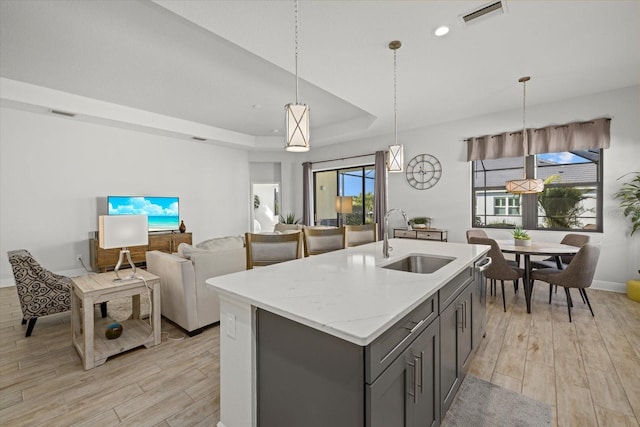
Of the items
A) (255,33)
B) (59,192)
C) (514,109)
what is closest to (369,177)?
(514,109)

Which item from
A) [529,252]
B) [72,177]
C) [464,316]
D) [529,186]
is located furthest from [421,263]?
[72,177]

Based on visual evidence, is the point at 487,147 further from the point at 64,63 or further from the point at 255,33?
the point at 64,63

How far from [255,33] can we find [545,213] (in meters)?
4.92

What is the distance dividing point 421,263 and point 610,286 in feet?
12.3

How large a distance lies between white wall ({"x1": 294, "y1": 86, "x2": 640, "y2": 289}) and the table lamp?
482cm

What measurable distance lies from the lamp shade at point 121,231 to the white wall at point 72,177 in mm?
3598

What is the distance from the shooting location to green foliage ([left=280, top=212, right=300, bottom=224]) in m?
7.43

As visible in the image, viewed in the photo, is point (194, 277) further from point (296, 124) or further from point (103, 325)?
point (296, 124)

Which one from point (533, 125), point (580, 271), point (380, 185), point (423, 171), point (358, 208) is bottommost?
point (580, 271)

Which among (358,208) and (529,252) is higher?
(358,208)

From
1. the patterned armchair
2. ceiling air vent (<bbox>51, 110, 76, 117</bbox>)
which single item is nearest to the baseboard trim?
the patterned armchair

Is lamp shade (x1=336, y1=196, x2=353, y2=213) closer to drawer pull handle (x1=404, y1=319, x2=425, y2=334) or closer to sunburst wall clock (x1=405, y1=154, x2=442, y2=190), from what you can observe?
sunburst wall clock (x1=405, y1=154, x2=442, y2=190)

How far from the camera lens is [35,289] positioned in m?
2.67

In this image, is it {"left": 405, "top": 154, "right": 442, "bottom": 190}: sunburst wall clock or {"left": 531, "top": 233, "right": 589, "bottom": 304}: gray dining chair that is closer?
{"left": 531, "top": 233, "right": 589, "bottom": 304}: gray dining chair
